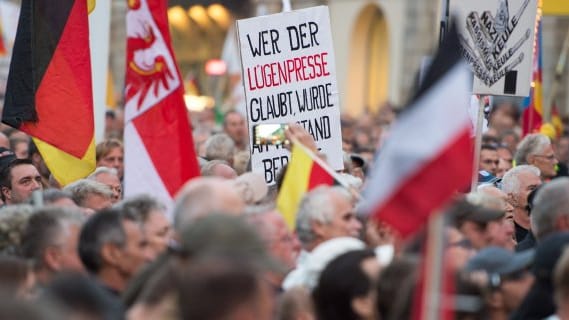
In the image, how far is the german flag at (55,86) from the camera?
1020 cm

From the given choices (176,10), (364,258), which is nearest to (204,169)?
(364,258)

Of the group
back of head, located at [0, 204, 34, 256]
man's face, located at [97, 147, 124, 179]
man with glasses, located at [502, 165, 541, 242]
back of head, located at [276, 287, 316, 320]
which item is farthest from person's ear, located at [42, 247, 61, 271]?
man's face, located at [97, 147, 124, 179]

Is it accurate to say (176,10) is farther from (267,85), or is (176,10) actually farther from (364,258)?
(364,258)

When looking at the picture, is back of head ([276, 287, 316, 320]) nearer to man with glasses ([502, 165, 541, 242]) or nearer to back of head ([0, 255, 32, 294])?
back of head ([0, 255, 32, 294])

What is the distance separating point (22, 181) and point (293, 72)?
1945 mm

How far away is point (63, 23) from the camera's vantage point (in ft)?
34.7

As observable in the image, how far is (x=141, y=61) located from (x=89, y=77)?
155 cm

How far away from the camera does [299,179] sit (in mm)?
8656

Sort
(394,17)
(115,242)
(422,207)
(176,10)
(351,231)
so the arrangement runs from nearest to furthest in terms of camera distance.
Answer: (422,207)
(115,242)
(351,231)
(394,17)
(176,10)

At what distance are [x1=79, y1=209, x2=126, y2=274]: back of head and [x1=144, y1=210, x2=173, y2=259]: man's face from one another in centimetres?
14

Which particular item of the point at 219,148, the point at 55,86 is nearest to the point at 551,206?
the point at 55,86

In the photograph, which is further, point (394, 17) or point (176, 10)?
point (176, 10)

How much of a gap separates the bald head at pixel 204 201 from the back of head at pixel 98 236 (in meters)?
0.65

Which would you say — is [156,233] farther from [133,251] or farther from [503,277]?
[503,277]
